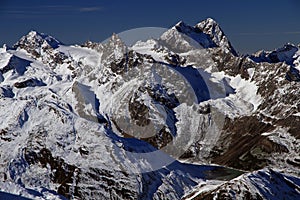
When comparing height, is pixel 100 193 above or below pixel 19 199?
above

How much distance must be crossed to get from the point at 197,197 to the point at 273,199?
28.2 metres

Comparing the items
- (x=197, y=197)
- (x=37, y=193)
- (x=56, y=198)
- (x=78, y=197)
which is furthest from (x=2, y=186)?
(x=197, y=197)

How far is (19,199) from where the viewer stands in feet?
378

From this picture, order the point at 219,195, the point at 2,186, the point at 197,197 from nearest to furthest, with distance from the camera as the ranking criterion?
1. the point at 2,186
2. the point at 219,195
3. the point at 197,197

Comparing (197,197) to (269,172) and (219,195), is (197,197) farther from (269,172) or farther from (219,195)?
(269,172)

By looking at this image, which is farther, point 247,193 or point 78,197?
point 78,197

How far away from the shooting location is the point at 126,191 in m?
198

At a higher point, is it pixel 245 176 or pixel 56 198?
pixel 245 176

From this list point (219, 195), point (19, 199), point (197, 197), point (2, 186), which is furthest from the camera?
point (197, 197)

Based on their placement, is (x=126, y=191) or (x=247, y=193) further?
(x=126, y=191)

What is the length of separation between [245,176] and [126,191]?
4576cm

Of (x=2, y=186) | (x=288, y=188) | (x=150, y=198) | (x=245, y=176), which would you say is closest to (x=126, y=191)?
(x=150, y=198)

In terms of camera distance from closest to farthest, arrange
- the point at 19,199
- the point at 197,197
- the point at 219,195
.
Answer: the point at 19,199
the point at 219,195
the point at 197,197

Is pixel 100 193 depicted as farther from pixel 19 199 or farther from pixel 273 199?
pixel 19 199
